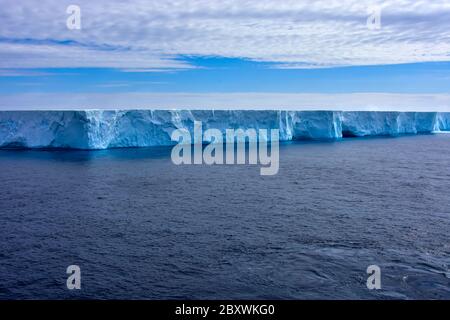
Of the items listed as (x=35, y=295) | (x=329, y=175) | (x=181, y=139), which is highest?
(x=181, y=139)

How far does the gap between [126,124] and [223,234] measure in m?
22.2

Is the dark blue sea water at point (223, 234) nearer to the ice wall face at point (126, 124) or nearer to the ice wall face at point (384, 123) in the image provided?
the ice wall face at point (126, 124)

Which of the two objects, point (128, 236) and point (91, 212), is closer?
point (128, 236)

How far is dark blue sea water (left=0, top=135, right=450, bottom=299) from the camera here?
7.48m

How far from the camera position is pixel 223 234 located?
10289mm

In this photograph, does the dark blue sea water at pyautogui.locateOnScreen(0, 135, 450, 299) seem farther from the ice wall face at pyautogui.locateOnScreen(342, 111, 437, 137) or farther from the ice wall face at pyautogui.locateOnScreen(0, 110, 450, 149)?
the ice wall face at pyautogui.locateOnScreen(342, 111, 437, 137)

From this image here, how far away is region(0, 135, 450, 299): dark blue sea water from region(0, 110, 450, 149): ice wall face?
30.9 ft

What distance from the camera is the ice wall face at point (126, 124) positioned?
94.2ft

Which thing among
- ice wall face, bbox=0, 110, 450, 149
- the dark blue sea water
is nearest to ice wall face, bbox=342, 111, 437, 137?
ice wall face, bbox=0, 110, 450, 149

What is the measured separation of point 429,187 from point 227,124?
19920 millimetres

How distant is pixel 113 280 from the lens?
7711mm

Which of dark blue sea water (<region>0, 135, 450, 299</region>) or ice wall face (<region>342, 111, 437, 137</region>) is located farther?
ice wall face (<region>342, 111, 437, 137</region>)

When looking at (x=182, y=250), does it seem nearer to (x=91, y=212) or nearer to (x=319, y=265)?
(x=319, y=265)
